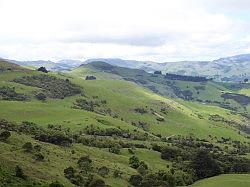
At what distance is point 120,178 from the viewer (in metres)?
102

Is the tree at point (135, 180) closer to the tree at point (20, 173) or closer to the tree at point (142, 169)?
the tree at point (142, 169)

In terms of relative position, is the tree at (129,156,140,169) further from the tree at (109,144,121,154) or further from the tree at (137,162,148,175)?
the tree at (109,144,121,154)

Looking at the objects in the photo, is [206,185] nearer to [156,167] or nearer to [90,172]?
[156,167]

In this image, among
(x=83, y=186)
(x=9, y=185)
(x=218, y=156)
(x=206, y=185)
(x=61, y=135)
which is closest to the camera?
(x=9, y=185)

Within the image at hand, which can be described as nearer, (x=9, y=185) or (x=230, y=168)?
(x=9, y=185)

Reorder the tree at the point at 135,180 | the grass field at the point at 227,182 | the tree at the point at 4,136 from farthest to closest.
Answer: the grass field at the point at 227,182 < the tree at the point at 135,180 < the tree at the point at 4,136

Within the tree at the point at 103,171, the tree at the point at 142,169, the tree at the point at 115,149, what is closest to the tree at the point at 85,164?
the tree at the point at 103,171

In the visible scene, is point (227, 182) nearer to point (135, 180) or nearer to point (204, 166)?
point (204, 166)

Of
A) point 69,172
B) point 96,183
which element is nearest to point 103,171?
point 69,172

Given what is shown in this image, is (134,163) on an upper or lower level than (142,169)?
lower

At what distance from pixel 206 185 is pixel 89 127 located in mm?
82027

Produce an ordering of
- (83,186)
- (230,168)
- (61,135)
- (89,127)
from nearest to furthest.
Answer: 1. (83,186)
2. (61,135)
3. (230,168)
4. (89,127)

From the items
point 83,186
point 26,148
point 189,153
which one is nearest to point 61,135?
point 26,148

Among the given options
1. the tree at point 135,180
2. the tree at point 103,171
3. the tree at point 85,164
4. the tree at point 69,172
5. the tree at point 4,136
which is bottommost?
the tree at point 135,180
